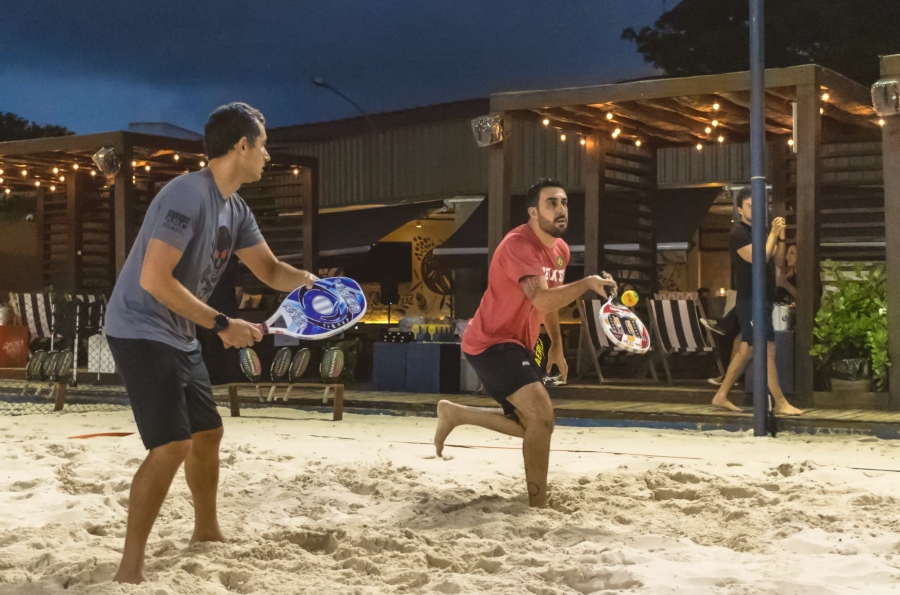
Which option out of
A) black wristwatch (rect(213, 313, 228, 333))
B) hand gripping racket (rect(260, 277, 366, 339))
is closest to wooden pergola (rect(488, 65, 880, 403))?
hand gripping racket (rect(260, 277, 366, 339))

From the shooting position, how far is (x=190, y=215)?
13.0 feet

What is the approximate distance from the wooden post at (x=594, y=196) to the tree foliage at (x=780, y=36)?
10.0 m

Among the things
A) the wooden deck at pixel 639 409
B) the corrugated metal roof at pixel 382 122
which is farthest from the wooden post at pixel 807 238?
the corrugated metal roof at pixel 382 122

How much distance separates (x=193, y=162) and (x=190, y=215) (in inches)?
512

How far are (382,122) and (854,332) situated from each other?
1776 centimetres

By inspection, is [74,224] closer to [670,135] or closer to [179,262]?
[670,135]

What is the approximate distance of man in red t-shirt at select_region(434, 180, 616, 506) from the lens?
5.38 meters

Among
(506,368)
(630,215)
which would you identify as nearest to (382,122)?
(630,215)

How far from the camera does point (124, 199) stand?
1391 cm

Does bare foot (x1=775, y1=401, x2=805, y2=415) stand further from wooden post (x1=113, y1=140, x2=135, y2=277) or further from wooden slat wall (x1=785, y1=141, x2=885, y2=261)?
wooden post (x1=113, y1=140, x2=135, y2=277)

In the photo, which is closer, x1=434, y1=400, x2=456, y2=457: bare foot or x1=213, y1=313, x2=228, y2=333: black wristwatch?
x1=213, y1=313, x2=228, y2=333: black wristwatch

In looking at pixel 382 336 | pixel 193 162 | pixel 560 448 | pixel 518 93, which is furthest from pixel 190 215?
pixel 193 162

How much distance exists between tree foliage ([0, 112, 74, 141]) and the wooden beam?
28.8 meters

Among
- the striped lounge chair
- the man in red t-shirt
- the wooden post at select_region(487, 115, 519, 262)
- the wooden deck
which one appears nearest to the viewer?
the man in red t-shirt
